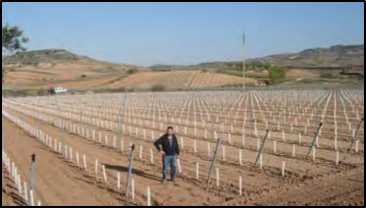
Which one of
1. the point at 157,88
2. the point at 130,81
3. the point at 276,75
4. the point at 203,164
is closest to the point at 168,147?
the point at 203,164

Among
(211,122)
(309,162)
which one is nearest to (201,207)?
(309,162)

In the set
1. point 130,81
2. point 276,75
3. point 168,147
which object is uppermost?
point 276,75

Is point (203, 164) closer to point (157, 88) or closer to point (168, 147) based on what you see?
point (168, 147)

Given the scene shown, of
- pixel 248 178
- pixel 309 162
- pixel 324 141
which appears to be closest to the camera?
pixel 248 178

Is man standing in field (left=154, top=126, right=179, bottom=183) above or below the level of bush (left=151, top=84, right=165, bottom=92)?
below

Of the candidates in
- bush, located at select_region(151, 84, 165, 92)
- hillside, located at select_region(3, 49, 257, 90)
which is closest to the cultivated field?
bush, located at select_region(151, 84, 165, 92)

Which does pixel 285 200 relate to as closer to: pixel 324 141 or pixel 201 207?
pixel 201 207

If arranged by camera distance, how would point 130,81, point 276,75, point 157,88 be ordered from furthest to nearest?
Answer: point 276,75 < point 130,81 < point 157,88

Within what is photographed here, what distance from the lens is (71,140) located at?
2922 centimetres

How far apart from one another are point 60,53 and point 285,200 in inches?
7518

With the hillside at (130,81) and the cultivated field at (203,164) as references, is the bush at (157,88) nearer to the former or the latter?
the hillside at (130,81)

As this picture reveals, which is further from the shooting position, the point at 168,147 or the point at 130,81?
the point at 130,81

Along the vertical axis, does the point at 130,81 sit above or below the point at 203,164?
above

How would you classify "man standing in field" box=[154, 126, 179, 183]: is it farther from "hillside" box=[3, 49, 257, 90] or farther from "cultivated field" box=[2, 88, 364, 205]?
"hillside" box=[3, 49, 257, 90]
